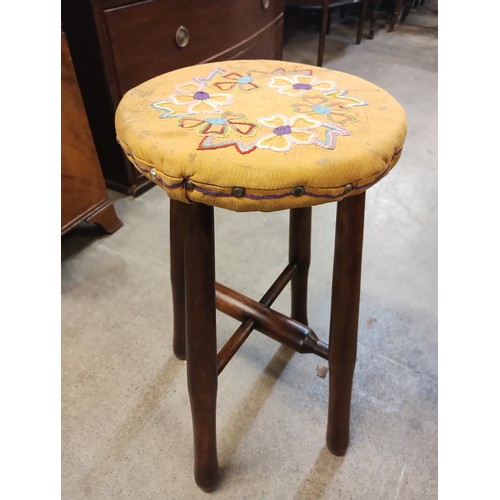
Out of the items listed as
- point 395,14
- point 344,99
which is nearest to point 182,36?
point 344,99

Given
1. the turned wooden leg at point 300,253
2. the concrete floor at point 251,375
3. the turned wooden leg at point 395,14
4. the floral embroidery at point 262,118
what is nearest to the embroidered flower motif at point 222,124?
the floral embroidery at point 262,118

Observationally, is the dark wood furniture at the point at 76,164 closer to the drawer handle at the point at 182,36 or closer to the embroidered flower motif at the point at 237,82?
the drawer handle at the point at 182,36

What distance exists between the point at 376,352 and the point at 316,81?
0.61 metres

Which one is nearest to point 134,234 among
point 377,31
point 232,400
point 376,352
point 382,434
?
point 232,400

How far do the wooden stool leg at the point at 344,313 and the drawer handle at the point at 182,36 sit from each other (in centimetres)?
101

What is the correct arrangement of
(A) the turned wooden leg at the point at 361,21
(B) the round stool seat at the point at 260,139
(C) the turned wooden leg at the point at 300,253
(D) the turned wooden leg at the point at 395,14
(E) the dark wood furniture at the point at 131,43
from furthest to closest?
1. (D) the turned wooden leg at the point at 395,14
2. (A) the turned wooden leg at the point at 361,21
3. (E) the dark wood furniture at the point at 131,43
4. (C) the turned wooden leg at the point at 300,253
5. (B) the round stool seat at the point at 260,139

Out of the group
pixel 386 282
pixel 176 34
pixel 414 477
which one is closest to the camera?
pixel 414 477

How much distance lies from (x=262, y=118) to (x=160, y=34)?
36.3 inches

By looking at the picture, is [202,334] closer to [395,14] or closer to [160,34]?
[160,34]

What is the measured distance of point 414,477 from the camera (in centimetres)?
79

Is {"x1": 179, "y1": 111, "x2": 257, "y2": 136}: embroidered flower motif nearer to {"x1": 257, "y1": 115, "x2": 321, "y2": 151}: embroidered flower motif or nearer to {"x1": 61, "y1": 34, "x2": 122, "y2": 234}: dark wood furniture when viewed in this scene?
{"x1": 257, "y1": 115, "x2": 321, "y2": 151}: embroidered flower motif

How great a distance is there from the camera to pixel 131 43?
125 centimetres

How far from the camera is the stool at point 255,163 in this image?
0.47 metres
